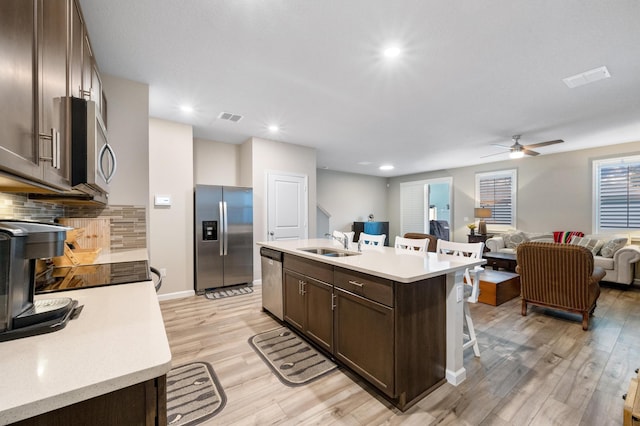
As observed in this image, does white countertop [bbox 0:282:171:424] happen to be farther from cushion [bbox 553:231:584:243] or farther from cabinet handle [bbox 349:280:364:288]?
cushion [bbox 553:231:584:243]

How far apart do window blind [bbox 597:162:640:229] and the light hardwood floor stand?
2.78 metres

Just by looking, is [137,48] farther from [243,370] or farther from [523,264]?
[523,264]

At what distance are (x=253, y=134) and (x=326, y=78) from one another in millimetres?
2173

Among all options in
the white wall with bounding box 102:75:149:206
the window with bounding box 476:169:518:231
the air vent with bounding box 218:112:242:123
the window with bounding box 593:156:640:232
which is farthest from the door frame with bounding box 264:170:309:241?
the window with bounding box 593:156:640:232

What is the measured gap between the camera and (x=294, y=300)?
2.75 m

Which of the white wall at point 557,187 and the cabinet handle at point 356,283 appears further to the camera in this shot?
the white wall at point 557,187

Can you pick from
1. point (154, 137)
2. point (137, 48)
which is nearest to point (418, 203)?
point (154, 137)

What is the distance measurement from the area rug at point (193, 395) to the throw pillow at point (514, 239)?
6.44 metres

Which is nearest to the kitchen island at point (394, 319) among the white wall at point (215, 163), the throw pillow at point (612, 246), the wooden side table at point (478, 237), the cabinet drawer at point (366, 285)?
the cabinet drawer at point (366, 285)

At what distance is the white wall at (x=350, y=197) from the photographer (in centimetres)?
813

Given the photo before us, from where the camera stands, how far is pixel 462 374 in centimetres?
201

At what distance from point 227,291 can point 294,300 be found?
6.64 feet

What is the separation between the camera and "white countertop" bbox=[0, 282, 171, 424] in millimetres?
552

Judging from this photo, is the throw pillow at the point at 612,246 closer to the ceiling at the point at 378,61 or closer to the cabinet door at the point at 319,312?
the ceiling at the point at 378,61
